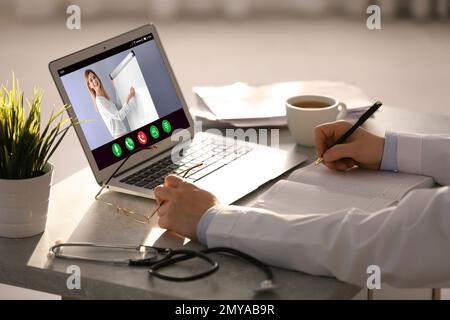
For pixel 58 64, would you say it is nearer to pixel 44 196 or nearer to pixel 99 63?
pixel 99 63

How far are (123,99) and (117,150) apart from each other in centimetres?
12

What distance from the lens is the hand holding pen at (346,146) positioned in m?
1.81

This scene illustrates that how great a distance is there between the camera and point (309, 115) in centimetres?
200

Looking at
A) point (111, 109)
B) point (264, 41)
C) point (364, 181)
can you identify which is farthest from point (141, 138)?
point (264, 41)

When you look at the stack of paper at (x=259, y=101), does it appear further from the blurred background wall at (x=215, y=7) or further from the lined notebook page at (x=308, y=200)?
the blurred background wall at (x=215, y=7)

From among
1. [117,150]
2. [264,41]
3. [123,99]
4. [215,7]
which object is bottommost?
[264,41]

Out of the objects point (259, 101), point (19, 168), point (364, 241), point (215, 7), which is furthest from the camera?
point (215, 7)

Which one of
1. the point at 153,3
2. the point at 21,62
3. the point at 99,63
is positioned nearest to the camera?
the point at 99,63

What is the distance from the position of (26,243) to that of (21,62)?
3.84 metres

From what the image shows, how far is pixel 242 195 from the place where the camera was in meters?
1.72

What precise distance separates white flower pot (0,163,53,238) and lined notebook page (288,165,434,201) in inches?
21.0

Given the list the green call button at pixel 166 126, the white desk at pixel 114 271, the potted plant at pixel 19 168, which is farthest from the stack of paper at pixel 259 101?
the potted plant at pixel 19 168

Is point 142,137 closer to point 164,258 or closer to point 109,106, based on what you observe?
point 109,106
